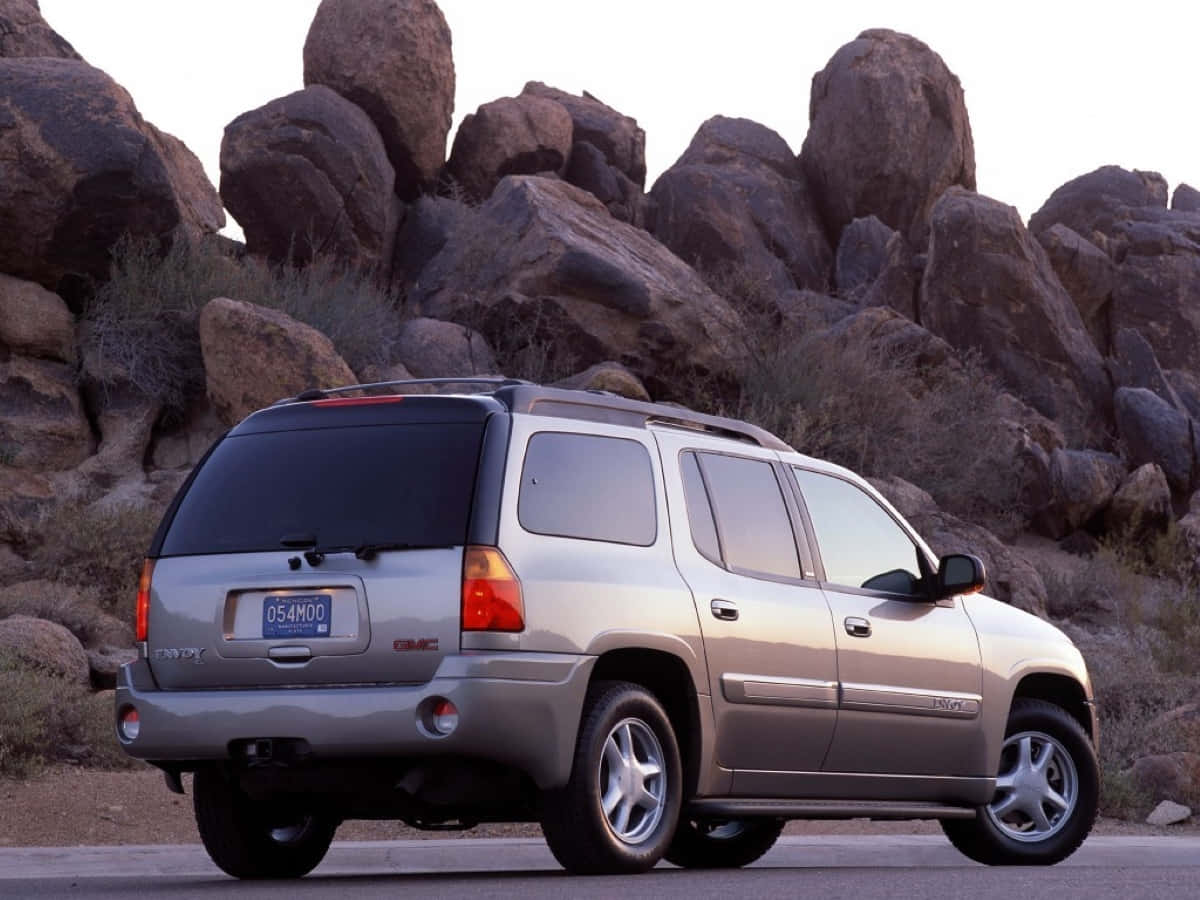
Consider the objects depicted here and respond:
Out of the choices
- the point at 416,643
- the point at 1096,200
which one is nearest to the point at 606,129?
the point at 1096,200

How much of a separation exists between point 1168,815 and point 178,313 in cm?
1313

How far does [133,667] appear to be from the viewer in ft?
26.0

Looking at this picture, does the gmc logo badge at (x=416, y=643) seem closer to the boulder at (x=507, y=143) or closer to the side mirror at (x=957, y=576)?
the side mirror at (x=957, y=576)

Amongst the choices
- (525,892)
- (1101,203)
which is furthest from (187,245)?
(1101,203)

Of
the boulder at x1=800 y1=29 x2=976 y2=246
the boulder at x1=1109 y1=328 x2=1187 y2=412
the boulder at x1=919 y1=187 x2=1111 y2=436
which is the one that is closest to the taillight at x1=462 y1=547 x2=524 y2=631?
the boulder at x1=919 y1=187 x2=1111 y2=436

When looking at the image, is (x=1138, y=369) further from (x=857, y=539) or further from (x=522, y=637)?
(x=522, y=637)

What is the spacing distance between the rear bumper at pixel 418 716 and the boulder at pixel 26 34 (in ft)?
67.5

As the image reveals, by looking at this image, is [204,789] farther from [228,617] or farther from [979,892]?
[979,892]

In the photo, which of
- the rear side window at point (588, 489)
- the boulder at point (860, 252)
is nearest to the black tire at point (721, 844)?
the rear side window at point (588, 489)

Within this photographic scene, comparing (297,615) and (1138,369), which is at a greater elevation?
(1138,369)

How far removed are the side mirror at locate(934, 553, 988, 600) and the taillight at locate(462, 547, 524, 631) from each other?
9.33 feet

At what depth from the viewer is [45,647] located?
48.6 feet

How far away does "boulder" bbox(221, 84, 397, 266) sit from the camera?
28.9 m

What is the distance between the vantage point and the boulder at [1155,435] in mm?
31516
